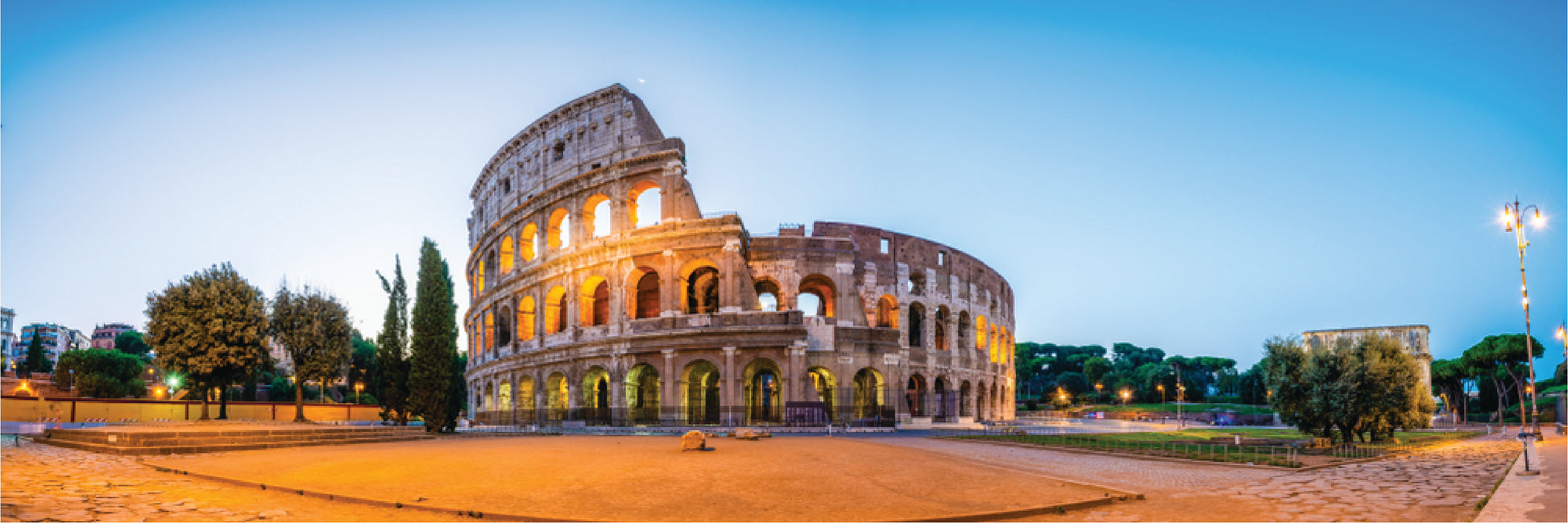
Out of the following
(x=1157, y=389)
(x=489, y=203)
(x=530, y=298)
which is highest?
(x=489, y=203)

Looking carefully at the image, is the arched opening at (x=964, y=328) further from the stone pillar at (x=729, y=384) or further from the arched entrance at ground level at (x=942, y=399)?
the stone pillar at (x=729, y=384)

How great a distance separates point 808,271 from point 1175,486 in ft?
88.0

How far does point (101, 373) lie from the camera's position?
225 ft

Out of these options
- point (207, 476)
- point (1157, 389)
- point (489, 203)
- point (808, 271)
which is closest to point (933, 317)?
point (808, 271)

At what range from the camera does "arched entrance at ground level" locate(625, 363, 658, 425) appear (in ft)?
115

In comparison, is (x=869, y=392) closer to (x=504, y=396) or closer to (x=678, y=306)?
(x=678, y=306)

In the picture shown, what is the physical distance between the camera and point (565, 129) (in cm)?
4072

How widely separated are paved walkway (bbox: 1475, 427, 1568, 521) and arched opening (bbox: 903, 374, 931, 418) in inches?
1132

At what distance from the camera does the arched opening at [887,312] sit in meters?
42.1

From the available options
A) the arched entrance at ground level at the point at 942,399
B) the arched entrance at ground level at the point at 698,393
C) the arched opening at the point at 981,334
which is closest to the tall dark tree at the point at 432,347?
the arched entrance at ground level at the point at 698,393

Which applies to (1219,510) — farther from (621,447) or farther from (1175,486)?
(621,447)

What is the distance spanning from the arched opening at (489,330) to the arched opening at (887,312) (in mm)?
22281

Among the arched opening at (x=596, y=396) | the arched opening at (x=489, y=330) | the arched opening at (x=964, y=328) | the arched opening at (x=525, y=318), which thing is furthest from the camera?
the arched opening at (x=489, y=330)

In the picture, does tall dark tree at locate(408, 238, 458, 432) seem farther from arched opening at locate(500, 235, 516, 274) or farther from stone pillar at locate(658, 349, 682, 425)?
arched opening at locate(500, 235, 516, 274)
